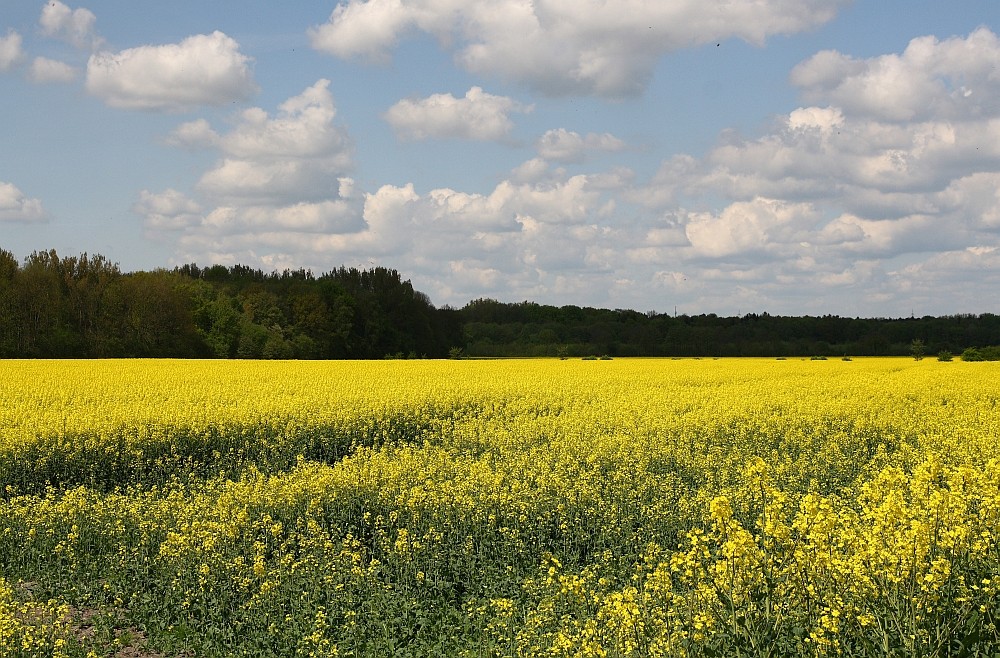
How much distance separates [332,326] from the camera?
69625 millimetres

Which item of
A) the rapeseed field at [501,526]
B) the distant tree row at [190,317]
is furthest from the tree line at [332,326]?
the rapeseed field at [501,526]

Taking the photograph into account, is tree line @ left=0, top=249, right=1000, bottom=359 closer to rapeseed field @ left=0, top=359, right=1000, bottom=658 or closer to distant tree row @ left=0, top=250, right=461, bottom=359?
distant tree row @ left=0, top=250, right=461, bottom=359

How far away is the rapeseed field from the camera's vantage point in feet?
20.5

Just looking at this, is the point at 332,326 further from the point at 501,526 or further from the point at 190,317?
the point at 501,526

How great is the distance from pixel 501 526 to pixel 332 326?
59.4 metres

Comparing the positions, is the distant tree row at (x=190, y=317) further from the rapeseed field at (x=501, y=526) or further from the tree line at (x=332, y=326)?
the rapeseed field at (x=501, y=526)

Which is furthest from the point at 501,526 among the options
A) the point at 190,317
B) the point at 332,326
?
the point at 332,326

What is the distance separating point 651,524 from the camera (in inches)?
458

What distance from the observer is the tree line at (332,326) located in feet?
183

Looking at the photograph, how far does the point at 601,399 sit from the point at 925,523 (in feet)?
66.6

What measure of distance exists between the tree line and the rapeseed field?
3157cm

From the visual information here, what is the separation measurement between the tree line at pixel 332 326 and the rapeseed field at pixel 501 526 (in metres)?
31.6

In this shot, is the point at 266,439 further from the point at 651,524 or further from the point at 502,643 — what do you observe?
the point at 502,643

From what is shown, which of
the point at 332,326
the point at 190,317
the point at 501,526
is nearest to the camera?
the point at 501,526
